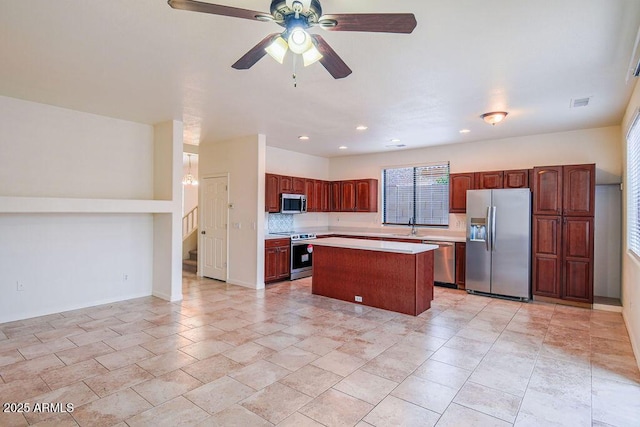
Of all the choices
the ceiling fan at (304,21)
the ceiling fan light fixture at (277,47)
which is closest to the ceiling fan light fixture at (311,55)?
the ceiling fan at (304,21)

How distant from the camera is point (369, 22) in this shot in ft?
6.08

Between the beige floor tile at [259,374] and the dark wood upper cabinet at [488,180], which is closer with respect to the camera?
the beige floor tile at [259,374]

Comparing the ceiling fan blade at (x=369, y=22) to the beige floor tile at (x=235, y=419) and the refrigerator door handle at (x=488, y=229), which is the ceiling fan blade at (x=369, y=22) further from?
the refrigerator door handle at (x=488, y=229)

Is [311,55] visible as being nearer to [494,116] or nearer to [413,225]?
[494,116]

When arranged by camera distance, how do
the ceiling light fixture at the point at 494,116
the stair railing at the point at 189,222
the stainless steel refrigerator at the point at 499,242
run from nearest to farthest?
the ceiling light fixture at the point at 494,116, the stainless steel refrigerator at the point at 499,242, the stair railing at the point at 189,222

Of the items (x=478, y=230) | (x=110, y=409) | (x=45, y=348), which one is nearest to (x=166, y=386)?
(x=110, y=409)

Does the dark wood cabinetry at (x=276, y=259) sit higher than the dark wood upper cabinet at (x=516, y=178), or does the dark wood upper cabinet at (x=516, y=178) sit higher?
the dark wood upper cabinet at (x=516, y=178)

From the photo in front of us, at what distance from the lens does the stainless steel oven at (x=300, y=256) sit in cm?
A: 670

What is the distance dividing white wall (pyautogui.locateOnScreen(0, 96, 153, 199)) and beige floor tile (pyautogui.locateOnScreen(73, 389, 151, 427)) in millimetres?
3171

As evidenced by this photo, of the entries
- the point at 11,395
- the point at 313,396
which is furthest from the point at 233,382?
the point at 11,395

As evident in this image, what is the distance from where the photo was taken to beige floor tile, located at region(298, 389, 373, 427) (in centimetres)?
229

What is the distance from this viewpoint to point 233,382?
2781 mm

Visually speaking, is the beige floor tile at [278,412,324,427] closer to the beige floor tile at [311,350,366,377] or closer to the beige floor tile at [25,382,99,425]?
the beige floor tile at [311,350,366,377]

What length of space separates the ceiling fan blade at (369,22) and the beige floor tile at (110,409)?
2.79 metres
